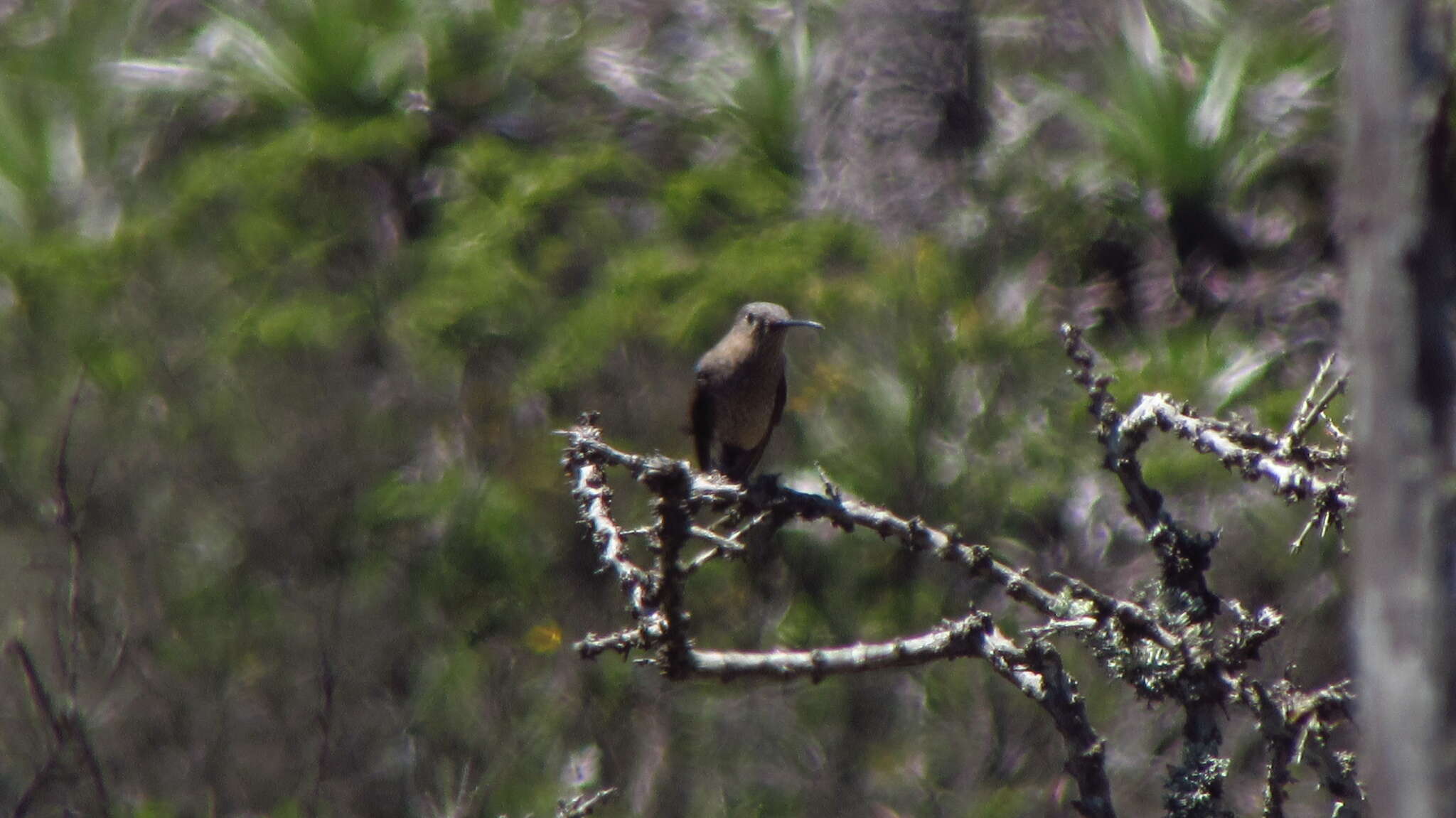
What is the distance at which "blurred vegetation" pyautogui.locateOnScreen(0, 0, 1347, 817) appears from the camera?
19.8 ft

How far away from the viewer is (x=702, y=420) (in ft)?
20.9

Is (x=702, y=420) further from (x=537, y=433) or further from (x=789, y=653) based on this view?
(x=789, y=653)

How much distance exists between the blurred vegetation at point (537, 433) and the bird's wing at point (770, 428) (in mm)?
563

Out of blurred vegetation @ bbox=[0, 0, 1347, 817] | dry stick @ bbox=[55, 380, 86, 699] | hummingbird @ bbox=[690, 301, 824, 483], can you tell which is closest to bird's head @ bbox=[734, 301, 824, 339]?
hummingbird @ bbox=[690, 301, 824, 483]

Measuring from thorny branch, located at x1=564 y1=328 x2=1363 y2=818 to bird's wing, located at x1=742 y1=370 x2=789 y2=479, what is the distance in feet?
13.3

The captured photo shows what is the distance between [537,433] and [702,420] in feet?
3.01

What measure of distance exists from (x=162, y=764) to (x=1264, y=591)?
15.5ft

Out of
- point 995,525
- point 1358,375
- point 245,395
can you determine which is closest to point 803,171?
point 995,525

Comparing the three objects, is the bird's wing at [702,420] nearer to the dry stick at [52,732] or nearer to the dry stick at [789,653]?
the dry stick at [52,732]

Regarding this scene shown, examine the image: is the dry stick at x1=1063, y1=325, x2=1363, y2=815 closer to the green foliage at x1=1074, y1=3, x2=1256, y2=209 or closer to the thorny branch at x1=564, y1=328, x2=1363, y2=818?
the thorny branch at x1=564, y1=328, x2=1363, y2=818

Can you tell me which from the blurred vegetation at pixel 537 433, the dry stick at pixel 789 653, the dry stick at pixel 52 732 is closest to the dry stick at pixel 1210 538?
the dry stick at pixel 789 653

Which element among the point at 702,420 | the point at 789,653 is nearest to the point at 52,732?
the point at 702,420

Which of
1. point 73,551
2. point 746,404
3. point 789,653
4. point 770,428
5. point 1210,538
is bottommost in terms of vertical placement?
point 770,428

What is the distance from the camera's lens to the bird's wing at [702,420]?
6328 mm
